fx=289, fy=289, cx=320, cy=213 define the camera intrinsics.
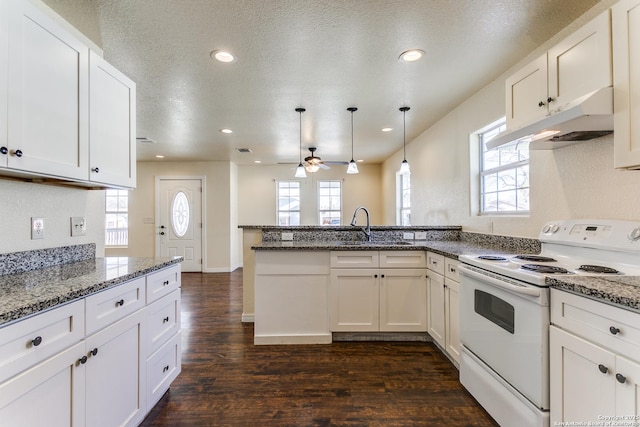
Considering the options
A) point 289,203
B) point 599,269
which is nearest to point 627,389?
point 599,269

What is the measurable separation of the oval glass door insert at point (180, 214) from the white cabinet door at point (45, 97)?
498 centimetres

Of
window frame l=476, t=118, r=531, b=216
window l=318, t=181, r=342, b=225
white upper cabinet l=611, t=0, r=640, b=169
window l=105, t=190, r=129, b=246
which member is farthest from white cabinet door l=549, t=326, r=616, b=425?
window l=105, t=190, r=129, b=246

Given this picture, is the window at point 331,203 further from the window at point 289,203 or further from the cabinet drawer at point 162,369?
the cabinet drawer at point 162,369

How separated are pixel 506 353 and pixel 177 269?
2040 millimetres

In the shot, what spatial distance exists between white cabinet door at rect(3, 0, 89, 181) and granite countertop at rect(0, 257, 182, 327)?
1.58 feet

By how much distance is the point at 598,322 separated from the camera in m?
1.08

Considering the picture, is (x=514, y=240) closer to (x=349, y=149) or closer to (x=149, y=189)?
(x=349, y=149)

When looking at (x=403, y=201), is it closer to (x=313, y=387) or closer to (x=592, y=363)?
(x=313, y=387)

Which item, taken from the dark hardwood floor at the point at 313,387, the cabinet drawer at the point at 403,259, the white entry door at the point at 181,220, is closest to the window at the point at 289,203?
the white entry door at the point at 181,220

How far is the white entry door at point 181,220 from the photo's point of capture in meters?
6.18

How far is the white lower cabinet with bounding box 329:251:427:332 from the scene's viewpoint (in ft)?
8.76

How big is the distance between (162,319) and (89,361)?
1.98 feet

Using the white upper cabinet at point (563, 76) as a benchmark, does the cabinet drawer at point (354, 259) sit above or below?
below

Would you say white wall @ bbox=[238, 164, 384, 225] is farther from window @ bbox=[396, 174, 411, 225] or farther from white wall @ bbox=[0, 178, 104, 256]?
white wall @ bbox=[0, 178, 104, 256]
